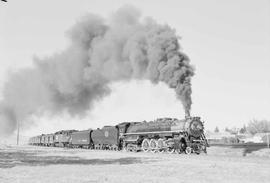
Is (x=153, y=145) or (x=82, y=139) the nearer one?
(x=153, y=145)

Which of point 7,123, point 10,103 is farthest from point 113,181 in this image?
point 7,123

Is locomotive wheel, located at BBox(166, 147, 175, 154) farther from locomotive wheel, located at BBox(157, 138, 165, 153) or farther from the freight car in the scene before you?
the freight car

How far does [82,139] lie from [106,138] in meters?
7.30

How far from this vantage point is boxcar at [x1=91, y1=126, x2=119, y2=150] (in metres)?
34.2

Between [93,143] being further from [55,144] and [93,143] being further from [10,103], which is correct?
[10,103]

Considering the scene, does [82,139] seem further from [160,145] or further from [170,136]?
[170,136]

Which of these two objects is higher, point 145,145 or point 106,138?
point 106,138

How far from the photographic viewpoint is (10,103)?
54469 mm

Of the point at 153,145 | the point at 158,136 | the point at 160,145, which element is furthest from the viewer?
the point at 153,145

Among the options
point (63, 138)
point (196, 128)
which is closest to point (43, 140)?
point (63, 138)

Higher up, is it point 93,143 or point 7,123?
point 7,123

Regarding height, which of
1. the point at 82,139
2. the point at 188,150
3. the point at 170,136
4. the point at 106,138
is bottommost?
the point at 188,150

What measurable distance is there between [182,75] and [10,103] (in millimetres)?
35077

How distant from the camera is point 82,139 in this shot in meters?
42.4
